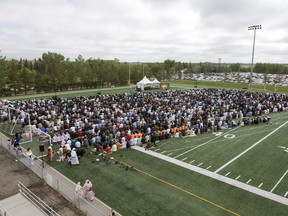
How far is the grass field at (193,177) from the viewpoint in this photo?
11.5 meters

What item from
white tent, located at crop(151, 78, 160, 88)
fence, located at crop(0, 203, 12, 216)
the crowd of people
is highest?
white tent, located at crop(151, 78, 160, 88)

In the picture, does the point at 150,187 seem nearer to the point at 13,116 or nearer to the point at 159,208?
the point at 159,208

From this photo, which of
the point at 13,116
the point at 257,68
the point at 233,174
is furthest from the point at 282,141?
the point at 257,68

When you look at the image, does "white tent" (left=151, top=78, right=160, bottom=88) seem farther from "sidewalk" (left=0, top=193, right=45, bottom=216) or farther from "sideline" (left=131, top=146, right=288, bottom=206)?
"sidewalk" (left=0, top=193, right=45, bottom=216)

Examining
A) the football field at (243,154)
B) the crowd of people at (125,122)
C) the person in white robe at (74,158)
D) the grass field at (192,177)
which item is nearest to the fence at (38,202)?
the grass field at (192,177)

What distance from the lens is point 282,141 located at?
21562 millimetres

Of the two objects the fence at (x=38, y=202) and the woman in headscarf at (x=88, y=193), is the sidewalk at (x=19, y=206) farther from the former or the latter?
the woman in headscarf at (x=88, y=193)

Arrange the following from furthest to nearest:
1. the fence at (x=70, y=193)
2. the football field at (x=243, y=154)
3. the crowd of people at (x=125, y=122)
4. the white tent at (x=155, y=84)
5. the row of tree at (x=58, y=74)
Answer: the white tent at (x=155, y=84) < the row of tree at (x=58, y=74) < the crowd of people at (x=125, y=122) < the football field at (x=243, y=154) < the fence at (x=70, y=193)

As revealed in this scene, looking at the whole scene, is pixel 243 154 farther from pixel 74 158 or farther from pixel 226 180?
pixel 74 158

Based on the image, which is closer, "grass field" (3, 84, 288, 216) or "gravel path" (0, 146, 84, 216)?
"gravel path" (0, 146, 84, 216)

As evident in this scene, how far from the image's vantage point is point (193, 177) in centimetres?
1442

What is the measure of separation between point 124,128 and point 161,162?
7011 millimetres

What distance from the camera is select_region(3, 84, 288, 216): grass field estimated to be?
37.7ft

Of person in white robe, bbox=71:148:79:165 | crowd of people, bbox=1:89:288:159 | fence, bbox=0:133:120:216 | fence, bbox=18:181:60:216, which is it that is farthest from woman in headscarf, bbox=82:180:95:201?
crowd of people, bbox=1:89:288:159
